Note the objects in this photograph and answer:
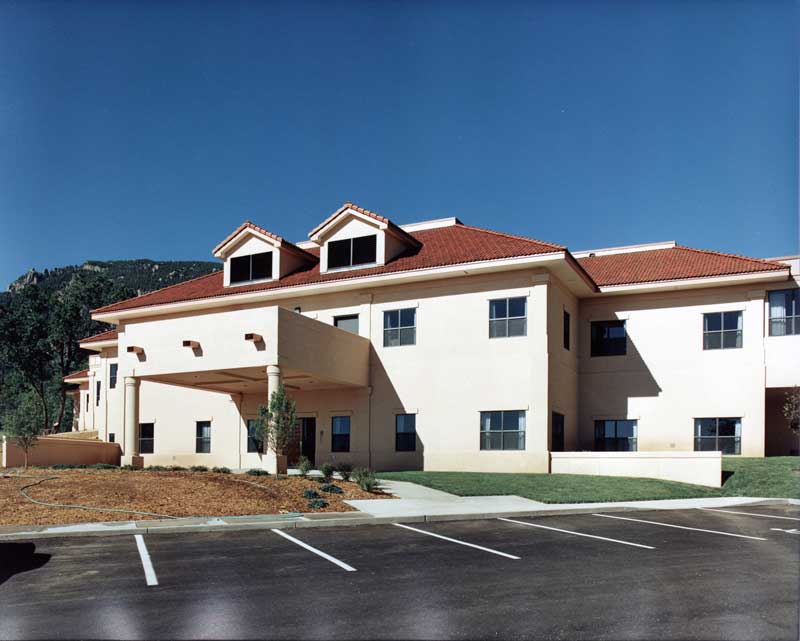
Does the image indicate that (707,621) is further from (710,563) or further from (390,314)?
(390,314)

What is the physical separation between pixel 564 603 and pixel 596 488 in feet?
46.5

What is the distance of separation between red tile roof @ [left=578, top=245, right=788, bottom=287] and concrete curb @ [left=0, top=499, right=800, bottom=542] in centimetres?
1480

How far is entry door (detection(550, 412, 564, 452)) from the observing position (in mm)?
28125

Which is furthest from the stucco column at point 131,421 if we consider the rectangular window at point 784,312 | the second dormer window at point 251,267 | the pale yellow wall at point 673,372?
the rectangular window at point 784,312

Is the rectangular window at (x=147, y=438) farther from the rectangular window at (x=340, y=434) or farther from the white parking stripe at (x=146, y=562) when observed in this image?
the white parking stripe at (x=146, y=562)

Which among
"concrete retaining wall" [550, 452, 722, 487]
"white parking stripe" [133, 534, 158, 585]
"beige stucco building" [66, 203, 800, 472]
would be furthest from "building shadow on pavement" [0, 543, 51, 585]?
"concrete retaining wall" [550, 452, 722, 487]

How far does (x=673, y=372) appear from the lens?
29.8m

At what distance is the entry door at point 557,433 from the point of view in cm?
2812

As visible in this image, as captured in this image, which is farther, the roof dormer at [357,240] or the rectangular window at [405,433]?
the roof dormer at [357,240]

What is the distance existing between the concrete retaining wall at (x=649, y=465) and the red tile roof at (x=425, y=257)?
24.3 feet

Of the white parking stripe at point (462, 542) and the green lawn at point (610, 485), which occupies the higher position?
the white parking stripe at point (462, 542)

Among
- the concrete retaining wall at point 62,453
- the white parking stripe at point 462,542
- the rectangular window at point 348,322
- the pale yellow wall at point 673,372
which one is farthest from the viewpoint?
the rectangular window at point 348,322

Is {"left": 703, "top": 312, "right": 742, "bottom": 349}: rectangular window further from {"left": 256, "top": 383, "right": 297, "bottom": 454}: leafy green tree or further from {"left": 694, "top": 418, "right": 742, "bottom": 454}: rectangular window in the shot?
{"left": 256, "top": 383, "right": 297, "bottom": 454}: leafy green tree

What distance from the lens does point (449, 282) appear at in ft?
96.4
